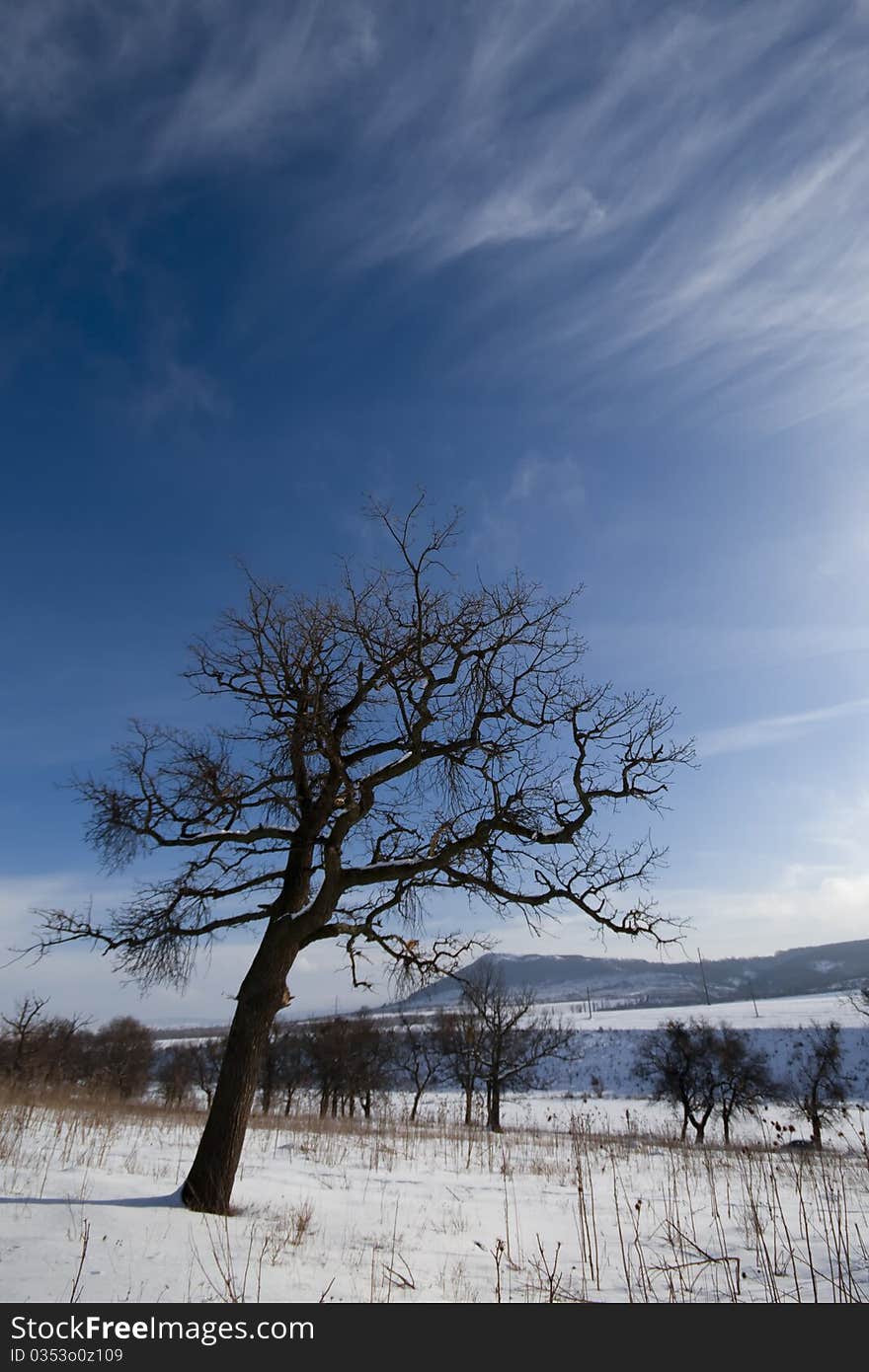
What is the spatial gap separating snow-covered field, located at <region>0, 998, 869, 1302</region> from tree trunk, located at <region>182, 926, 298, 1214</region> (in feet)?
1.39

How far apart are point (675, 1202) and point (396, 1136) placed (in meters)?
9.70

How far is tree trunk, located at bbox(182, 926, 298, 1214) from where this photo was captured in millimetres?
7012

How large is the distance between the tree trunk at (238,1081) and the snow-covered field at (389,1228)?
42 centimetres

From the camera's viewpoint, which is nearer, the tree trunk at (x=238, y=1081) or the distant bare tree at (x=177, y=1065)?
the tree trunk at (x=238, y=1081)

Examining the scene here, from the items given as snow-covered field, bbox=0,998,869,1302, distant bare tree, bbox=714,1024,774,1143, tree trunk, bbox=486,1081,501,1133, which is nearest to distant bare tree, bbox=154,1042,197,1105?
tree trunk, bbox=486,1081,501,1133

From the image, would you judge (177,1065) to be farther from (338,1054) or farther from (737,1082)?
(737,1082)

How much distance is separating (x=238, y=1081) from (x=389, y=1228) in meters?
2.11

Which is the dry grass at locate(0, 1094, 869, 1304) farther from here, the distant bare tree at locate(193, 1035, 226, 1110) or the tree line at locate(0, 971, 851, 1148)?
the distant bare tree at locate(193, 1035, 226, 1110)

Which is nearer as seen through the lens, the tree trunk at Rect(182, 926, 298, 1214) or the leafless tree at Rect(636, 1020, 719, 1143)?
the tree trunk at Rect(182, 926, 298, 1214)

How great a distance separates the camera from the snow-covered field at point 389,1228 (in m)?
4.68

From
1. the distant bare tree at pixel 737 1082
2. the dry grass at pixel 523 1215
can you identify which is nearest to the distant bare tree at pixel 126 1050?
the distant bare tree at pixel 737 1082

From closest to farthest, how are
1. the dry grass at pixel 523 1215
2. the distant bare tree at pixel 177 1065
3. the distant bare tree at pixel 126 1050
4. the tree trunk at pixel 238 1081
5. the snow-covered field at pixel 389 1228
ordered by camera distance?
1. the snow-covered field at pixel 389 1228
2. the dry grass at pixel 523 1215
3. the tree trunk at pixel 238 1081
4. the distant bare tree at pixel 126 1050
5. the distant bare tree at pixel 177 1065

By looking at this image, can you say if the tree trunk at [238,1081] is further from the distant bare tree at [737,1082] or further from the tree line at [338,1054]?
the distant bare tree at [737,1082]
